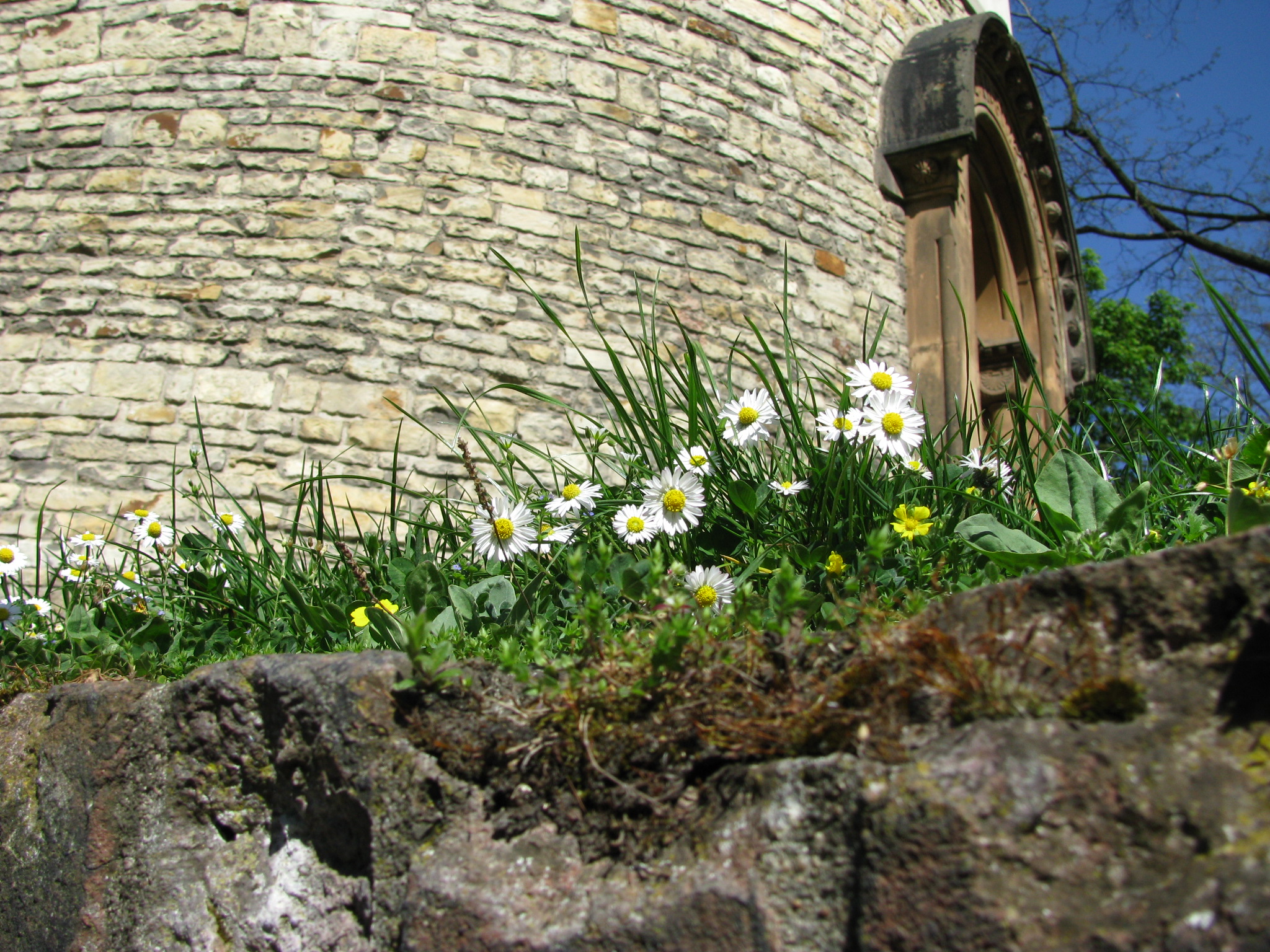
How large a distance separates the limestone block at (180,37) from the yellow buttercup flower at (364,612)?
157 inches

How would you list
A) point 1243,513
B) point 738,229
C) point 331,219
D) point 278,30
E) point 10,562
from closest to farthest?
point 1243,513, point 10,562, point 331,219, point 278,30, point 738,229

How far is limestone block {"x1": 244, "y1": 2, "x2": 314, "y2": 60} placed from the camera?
4688 millimetres

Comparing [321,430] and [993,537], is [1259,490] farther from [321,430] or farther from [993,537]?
[321,430]

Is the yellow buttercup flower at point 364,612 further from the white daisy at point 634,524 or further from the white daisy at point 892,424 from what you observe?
the white daisy at point 892,424

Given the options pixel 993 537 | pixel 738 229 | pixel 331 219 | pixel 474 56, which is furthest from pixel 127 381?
pixel 993 537

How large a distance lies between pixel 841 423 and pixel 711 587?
472 mm

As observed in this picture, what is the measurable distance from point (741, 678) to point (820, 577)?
2.14 ft

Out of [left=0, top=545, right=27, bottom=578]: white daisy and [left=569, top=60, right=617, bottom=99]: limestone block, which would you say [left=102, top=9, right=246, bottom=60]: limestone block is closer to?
[left=569, top=60, right=617, bottom=99]: limestone block

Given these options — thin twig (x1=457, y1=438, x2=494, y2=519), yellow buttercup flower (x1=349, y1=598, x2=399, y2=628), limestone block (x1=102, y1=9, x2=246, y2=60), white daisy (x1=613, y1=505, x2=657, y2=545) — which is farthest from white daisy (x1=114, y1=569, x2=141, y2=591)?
limestone block (x1=102, y1=9, x2=246, y2=60)

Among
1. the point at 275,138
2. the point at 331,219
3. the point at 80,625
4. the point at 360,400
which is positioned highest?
the point at 275,138

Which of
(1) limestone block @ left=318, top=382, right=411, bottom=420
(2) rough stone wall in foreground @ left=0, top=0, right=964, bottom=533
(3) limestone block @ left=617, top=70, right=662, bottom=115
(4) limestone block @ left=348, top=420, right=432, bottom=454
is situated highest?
(3) limestone block @ left=617, top=70, right=662, bottom=115

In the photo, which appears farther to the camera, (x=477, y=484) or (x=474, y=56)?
(x=474, y=56)

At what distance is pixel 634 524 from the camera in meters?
1.83

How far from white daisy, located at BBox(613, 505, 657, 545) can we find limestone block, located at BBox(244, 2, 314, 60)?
13.1ft
